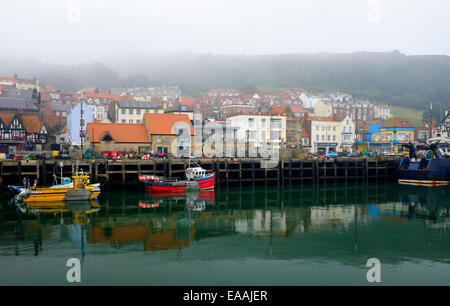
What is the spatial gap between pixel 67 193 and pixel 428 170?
147 ft

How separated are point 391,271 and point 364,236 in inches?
261

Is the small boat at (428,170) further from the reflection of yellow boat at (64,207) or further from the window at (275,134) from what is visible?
the reflection of yellow boat at (64,207)

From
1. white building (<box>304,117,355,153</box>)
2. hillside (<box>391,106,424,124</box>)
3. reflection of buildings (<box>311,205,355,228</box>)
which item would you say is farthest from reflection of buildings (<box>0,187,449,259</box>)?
hillside (<box>391,106,424,124</box>)

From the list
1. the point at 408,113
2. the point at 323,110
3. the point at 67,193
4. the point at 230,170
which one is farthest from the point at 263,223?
the point at 408,113

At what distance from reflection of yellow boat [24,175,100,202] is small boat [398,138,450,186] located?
4118 centimetres

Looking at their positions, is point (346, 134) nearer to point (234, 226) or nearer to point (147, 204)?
point (147, 204)

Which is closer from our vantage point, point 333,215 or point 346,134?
point 333,215

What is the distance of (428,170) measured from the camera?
52.5m

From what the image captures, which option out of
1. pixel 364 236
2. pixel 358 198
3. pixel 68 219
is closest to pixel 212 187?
pixel 358 198

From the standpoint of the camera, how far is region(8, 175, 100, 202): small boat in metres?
34.7

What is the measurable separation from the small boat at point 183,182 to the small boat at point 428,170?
28.3m

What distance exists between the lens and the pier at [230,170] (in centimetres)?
4225

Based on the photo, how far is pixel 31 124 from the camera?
3366 inches

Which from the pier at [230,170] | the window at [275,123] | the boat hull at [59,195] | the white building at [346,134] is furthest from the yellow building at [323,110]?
the boat hull at [59,195]
